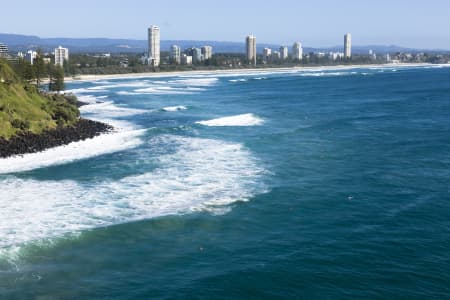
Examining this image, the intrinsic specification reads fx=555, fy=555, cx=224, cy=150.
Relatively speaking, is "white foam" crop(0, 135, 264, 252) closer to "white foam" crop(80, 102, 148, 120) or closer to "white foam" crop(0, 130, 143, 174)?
"white foam" crop(0, 130, 143, 174)

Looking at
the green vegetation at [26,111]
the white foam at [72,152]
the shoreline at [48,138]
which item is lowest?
the white foam at [72,152]

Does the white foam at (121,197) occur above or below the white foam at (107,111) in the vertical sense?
below

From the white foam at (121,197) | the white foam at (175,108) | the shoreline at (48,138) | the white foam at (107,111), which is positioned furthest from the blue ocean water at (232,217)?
the white foam at (175,108)

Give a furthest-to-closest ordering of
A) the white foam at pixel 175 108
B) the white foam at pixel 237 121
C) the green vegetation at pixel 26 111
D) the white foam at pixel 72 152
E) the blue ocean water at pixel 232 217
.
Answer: the white foam at pixel 175 108 < the white foam at pixel 237 121 < the green vegetation at pixel 26 111 < the white foam at pixel 72 152 < the blue ocean water at pixel 232 217

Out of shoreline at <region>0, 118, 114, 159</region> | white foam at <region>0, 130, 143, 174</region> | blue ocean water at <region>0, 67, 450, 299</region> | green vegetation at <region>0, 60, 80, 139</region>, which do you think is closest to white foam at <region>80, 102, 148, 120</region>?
green vegetation at <region>0, 60, 80, 139</region>

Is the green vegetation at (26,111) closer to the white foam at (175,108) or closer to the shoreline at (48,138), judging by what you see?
the shoreline at (48,138)

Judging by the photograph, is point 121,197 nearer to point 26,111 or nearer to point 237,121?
point 26,111

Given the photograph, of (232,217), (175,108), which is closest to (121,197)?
(232,217)
